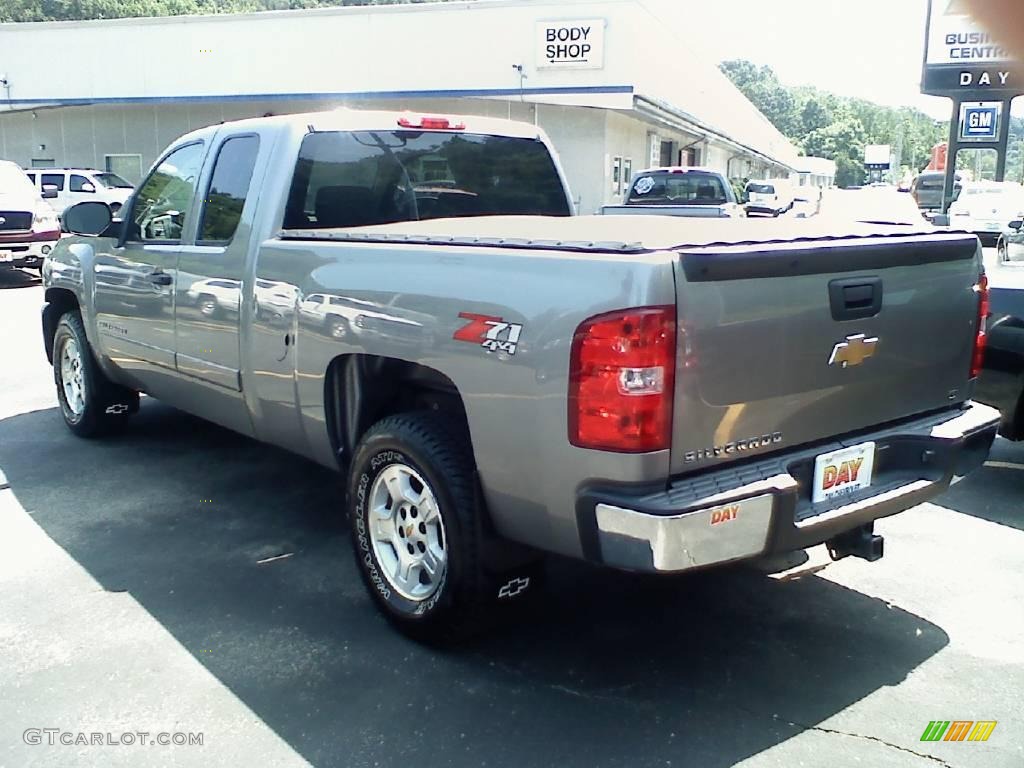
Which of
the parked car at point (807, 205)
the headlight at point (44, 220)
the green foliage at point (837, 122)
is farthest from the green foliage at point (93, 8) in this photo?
the green foliage at point (837, 122)

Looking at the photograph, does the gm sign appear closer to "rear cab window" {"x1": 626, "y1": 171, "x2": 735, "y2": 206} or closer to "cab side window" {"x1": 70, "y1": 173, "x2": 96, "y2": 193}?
"rear cab window" {"x1": 626, "y1": 171, "x2": 735, "y2": 206}

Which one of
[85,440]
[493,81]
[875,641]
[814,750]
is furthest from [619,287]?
[493,81]

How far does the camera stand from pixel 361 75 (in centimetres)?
2748

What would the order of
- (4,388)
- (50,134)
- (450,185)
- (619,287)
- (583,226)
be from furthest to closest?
(50,134), (4,388), (450,185), (583,226), (619,287)

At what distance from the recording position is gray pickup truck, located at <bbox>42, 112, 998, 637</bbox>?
9.27 ft

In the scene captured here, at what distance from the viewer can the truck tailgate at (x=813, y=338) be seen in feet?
9.38

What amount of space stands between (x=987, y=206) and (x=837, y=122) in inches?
5641

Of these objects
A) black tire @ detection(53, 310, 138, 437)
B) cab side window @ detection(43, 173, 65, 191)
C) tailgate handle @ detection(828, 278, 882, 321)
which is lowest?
black tire @ detection(53, 310, 138, 437)

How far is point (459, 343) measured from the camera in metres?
3.19

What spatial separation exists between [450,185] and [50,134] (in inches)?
1286

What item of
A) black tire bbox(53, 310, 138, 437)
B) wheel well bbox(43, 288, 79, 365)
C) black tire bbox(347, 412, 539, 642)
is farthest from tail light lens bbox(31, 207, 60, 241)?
black tire bbox(347, 412, 539, 642)

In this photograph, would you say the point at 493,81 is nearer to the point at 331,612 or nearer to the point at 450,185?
the point at 450,185

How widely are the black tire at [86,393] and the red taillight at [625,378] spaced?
424 centimetres

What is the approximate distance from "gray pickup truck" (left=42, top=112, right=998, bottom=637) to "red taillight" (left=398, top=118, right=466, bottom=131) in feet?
0.05
